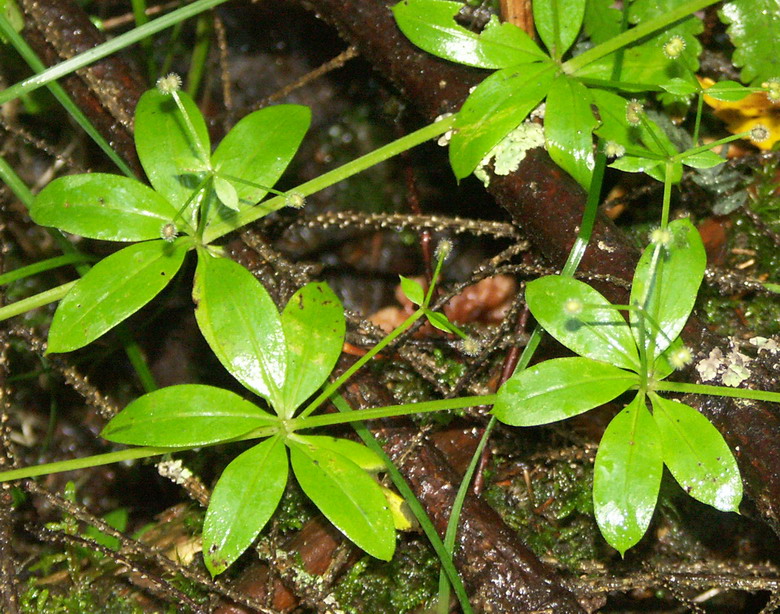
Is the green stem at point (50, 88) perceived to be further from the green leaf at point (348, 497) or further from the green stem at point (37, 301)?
the green leaf at point (348, 497)

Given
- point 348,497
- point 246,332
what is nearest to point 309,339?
point 246,332

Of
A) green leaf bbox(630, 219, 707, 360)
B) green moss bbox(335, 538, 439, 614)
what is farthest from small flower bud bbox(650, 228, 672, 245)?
green moss bbox(335, 538, 439, 614)

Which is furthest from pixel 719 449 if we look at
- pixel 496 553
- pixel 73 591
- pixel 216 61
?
pixel 216 61

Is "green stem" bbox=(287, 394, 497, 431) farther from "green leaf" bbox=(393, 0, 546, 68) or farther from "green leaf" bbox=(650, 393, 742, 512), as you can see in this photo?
"green leaf" bbox=(393, 0, 546, 68)

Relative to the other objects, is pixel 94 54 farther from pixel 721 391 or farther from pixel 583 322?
pixel 721 391

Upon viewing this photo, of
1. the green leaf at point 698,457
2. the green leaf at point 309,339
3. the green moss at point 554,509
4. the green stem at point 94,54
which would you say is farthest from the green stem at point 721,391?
the green stem at point 94,54

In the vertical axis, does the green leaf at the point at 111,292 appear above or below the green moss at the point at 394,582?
above
